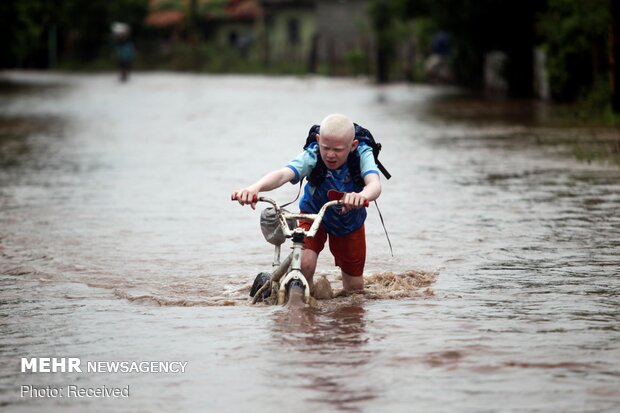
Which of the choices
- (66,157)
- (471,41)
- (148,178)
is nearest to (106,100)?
(471,41)

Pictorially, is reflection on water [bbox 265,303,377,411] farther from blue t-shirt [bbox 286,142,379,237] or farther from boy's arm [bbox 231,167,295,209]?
boy's arm [bbox 231,167,295,209]

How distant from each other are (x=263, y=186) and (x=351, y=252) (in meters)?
0.85

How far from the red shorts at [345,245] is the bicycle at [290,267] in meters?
0.20

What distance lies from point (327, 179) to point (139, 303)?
141cm

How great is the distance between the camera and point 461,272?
9.63 meters

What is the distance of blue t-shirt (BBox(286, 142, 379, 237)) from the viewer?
8219mm

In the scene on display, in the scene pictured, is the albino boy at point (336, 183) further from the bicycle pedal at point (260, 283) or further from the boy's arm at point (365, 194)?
the bicycle pedal at point (260, 283)

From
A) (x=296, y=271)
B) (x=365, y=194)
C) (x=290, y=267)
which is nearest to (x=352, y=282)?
(x=290, y=267)

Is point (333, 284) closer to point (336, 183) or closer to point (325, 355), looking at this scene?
point (336, 183)

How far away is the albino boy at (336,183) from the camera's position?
26.1 ft

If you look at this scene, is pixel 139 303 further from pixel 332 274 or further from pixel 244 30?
pixel 244 30

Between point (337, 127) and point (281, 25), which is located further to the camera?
point (281, 25)

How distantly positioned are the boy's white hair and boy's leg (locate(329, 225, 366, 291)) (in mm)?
774

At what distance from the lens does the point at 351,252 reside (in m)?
8.48
